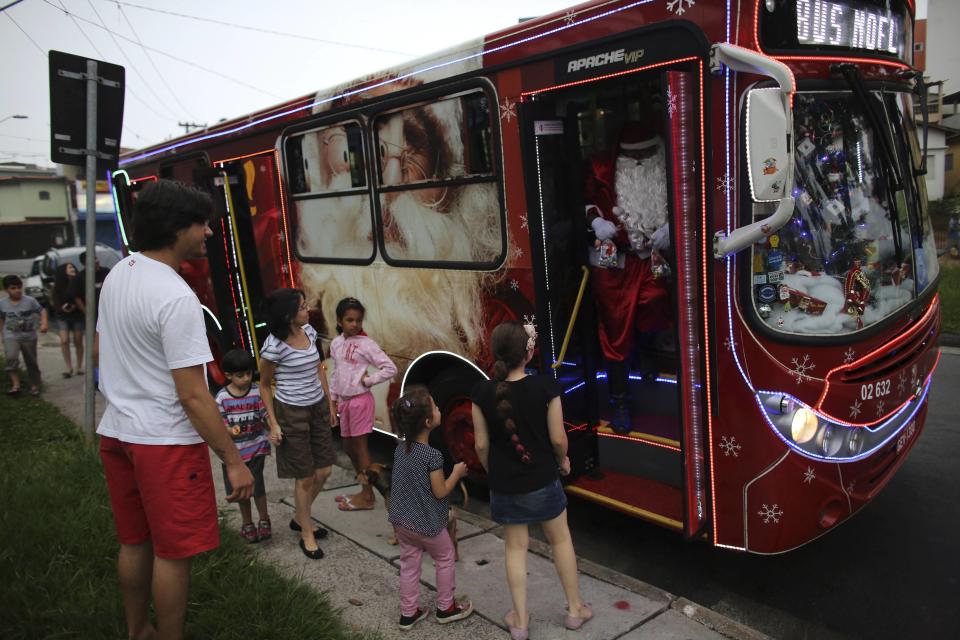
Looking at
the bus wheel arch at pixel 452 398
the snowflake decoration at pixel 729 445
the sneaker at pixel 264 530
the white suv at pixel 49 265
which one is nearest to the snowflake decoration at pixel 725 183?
the snowflake decoration at pixel 729 445

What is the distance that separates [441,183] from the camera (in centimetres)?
475

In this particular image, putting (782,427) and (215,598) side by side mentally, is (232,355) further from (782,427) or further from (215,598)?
(782,427)

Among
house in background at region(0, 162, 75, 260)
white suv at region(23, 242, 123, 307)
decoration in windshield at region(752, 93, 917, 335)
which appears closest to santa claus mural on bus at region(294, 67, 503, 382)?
decoration in windshield at region(752, 93, 917, 335)

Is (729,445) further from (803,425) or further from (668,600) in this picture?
(668,600)

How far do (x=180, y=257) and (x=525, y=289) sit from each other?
6.74 feet

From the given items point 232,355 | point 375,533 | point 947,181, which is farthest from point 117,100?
point 947,181

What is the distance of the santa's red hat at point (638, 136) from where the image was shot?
447cm

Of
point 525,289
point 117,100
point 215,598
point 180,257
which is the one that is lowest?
point 215,598

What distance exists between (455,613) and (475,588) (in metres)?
0.36

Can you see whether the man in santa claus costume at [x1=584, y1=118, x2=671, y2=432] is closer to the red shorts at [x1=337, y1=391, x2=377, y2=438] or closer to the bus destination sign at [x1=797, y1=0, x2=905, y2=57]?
the bus destination sign at [x1=797, y1=0, x2=905, y2=57]

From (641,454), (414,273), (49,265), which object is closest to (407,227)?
(414,273)

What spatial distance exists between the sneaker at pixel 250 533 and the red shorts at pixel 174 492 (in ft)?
5.09

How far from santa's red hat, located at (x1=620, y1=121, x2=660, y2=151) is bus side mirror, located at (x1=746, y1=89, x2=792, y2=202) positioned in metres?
1.49

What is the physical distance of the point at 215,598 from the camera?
365 cm
